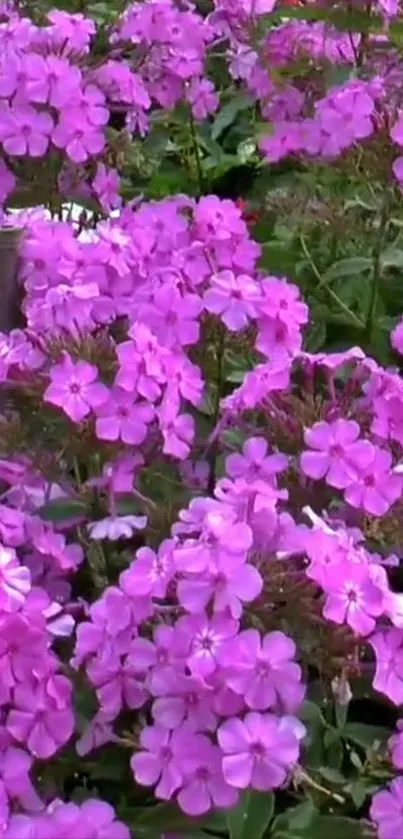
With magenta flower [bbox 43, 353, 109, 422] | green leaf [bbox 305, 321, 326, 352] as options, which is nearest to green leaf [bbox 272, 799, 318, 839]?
magenta flower [bbox 43, 353, 109, 422]

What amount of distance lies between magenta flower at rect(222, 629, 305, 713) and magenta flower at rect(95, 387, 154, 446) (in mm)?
239

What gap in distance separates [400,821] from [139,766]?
16 cm

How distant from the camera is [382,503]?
1.08 m

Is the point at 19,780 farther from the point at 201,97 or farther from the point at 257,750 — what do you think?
the point at 201,97

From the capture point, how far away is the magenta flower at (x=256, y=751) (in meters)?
0.89

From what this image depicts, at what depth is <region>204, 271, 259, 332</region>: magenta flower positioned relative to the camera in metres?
1.22

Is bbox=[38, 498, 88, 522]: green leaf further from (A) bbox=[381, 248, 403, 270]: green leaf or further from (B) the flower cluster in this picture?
(A) bbox=[381, 248, 403, 270]: green leaf

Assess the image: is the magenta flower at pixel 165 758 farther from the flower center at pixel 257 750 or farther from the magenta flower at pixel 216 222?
the magenta flower at pixel 216 222

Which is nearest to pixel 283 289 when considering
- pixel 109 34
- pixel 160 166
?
pixel 109 34

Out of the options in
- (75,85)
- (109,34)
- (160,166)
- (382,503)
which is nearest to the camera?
(382,503)

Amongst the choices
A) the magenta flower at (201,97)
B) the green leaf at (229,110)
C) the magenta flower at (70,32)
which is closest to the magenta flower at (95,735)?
the magenta flower at (70,32)

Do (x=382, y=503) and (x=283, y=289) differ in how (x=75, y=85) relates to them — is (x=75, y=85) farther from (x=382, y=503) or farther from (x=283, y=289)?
(x=382, y=503)

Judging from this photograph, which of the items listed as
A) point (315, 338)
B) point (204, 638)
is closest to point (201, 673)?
point (204, 638)

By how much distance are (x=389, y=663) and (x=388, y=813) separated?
9 centimetres
